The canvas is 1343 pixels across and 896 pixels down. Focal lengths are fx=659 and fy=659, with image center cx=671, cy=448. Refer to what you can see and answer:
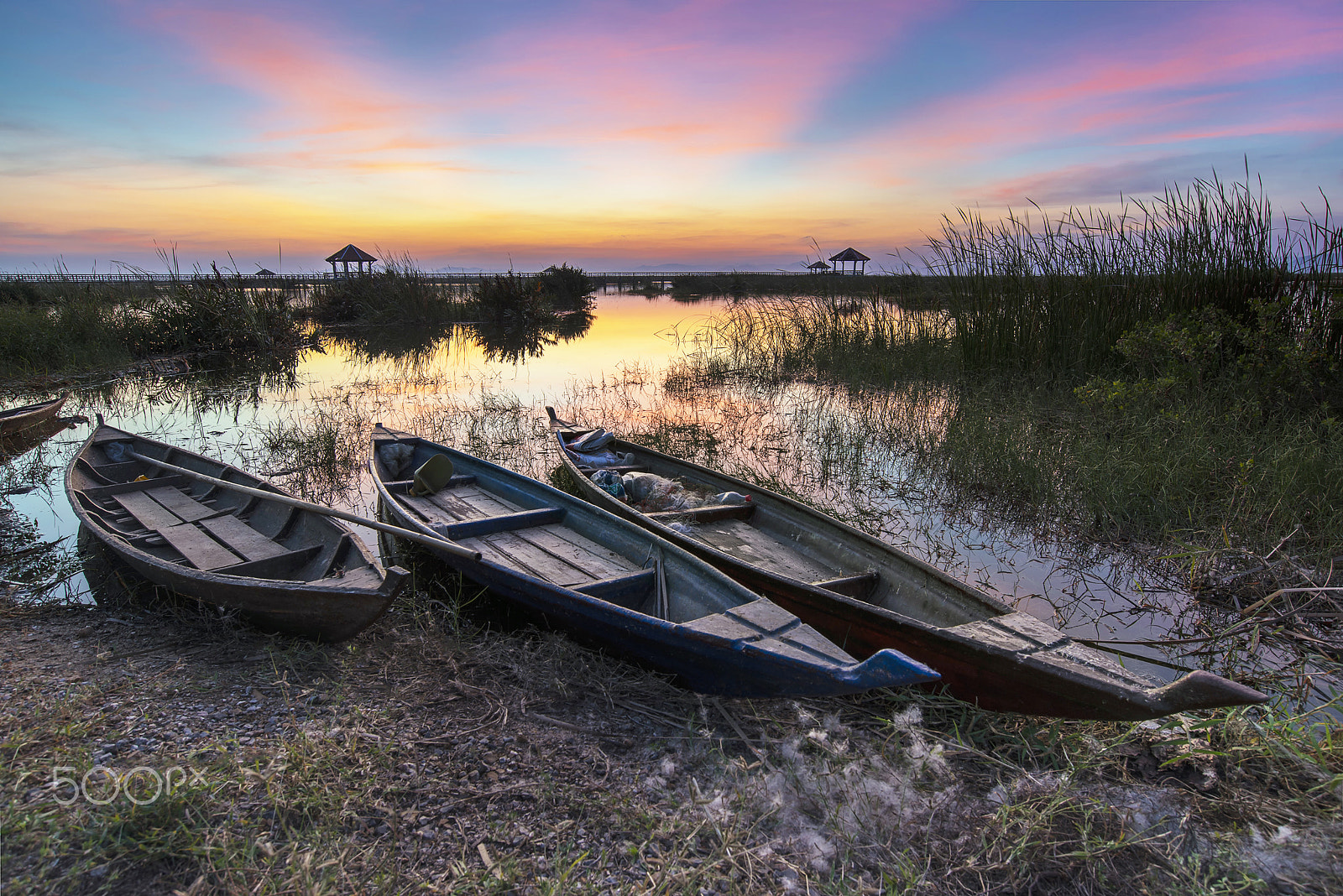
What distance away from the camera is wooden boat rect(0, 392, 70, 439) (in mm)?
7906

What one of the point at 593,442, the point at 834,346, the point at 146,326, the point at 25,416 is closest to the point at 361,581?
the point at 593,442

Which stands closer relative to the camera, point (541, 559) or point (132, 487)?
point (541, 559)

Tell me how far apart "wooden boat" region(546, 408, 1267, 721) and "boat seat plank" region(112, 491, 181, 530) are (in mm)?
3239

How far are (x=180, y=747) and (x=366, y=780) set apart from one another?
0.88m

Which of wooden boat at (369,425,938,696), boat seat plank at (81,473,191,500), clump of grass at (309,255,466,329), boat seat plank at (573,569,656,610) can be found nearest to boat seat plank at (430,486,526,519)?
wooden boat at (369,425,938,696)

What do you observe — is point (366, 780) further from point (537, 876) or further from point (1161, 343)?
point (1161, 343)

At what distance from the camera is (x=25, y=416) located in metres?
8.20

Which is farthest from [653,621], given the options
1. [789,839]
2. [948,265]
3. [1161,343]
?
[948,265]

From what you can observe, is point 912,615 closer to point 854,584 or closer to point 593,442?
point 854,584

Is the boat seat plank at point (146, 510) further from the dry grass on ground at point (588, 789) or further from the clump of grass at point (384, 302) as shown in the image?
the clump of grass at point (384, 302)

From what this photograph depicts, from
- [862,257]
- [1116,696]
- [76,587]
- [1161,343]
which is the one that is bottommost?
[76,587]

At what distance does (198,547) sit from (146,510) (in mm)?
1133

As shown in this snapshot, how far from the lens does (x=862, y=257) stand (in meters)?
43.3

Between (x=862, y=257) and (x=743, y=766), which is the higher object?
(x=862, y=257)
